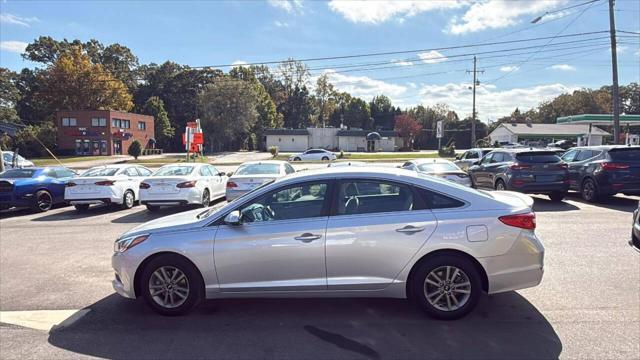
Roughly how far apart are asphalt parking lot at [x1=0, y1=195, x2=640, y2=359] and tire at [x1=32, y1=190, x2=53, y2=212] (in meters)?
7.67

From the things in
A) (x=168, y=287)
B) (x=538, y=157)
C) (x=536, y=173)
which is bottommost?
(x=168, y=287)

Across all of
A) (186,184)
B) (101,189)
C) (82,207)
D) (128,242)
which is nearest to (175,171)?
(186,184)

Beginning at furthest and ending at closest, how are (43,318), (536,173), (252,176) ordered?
(536,173) → (252,176) → (43,318)

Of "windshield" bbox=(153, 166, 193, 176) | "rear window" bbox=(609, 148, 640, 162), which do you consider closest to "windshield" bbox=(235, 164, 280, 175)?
"windshield" bbox=(153, 166, 193, 176)

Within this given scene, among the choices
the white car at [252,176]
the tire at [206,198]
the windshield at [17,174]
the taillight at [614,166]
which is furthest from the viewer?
the windshield at [17,174]

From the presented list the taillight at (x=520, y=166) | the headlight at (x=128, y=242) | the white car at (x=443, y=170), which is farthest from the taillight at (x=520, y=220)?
the taillight at (x=520, y=166)

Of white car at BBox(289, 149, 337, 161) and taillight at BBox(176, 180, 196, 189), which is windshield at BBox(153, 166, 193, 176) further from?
white car at BBox(289, 149, 337, 161)

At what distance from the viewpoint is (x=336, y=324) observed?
4488mm

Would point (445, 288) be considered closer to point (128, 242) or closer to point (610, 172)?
point (128, 242)

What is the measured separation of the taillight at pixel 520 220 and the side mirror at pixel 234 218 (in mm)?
2731

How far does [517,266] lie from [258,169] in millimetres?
9586

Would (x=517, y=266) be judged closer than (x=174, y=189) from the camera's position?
Yes

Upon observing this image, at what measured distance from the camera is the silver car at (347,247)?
4395 millimetres

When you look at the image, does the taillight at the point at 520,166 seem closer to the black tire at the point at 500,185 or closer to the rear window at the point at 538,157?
the rear window at the point at 538,157
